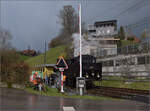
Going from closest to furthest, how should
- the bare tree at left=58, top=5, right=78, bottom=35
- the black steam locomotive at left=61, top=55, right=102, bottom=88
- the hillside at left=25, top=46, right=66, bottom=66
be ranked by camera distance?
the black steam locomotive at left=61, top=55, right=102, bottom=88
the bare tree at left=58, top=5, right=78, bottom=35
the hillside at left=25, top=46, right=66, bottom=66

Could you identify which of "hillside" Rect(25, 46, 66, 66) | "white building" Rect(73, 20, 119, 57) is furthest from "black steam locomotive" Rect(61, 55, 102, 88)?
"white building" Rect(73, 20, 119, 57)

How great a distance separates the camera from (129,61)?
1049 inches

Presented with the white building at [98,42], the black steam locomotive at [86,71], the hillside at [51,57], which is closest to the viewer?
the black steam locomotive at [86,71]

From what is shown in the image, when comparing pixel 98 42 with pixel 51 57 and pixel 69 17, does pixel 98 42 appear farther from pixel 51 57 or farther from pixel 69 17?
pixel 69 17

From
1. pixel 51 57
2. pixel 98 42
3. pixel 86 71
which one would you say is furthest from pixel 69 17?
pixel 51 57

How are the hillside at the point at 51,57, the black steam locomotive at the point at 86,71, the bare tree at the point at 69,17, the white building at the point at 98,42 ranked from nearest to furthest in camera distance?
the black steam locomotive at the point at 86,71 < the bare tree at the point at 69,17 < the hillside at the point at 51,57 < the white building at the point at 98,42

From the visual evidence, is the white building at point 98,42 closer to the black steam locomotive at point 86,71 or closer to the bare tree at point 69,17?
the bare tree at point 69,17

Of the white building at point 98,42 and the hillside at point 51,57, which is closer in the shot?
the hillside at point 51,57

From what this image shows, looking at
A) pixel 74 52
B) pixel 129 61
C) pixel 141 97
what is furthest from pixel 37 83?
pixel 74 52

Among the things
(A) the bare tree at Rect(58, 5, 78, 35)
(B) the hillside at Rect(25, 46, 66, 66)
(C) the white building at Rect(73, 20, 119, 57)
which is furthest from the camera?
(C) the white building at Rect(73, 20, 119, 57)

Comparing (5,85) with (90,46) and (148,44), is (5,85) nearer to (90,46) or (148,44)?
(148,44)

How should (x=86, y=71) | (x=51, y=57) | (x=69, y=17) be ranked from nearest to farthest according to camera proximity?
(x=86, y=71), (x=69, y=17), (x=51, y=57)

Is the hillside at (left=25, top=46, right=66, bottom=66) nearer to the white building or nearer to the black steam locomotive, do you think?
the white building

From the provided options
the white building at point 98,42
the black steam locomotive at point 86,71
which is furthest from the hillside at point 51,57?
the black steam locomotive at point 86,71
